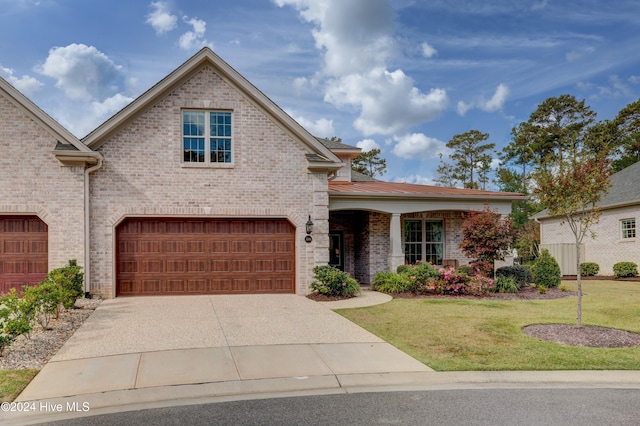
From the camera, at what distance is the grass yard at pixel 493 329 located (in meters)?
7.19

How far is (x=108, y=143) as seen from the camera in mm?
13758

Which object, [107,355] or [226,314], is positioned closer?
[107,355]

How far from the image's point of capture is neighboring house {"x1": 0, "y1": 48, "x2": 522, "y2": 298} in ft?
43.7

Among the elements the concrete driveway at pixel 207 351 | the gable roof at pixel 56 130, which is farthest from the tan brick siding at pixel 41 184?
the concrete driveway at pixel 207 351

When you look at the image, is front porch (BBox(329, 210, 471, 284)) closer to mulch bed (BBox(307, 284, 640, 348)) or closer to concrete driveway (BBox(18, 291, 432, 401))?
concrete driveway (BBox(18, 291, 432, 401))

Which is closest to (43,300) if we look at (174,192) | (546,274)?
(174,192)

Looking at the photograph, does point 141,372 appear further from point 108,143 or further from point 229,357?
point 108,143

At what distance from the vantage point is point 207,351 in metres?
7.66

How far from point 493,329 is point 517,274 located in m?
7.94

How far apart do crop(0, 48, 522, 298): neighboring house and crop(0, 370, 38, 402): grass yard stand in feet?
24.1

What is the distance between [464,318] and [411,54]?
12631 millimetres

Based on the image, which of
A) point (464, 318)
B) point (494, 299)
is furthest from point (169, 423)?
point (494, 299)

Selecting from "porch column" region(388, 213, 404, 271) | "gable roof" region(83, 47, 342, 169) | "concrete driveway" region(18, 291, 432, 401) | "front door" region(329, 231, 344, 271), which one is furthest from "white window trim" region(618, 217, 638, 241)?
"concrete driveway" region(18, 291, 432, 401)

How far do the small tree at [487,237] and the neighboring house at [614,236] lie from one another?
31.7 ft
